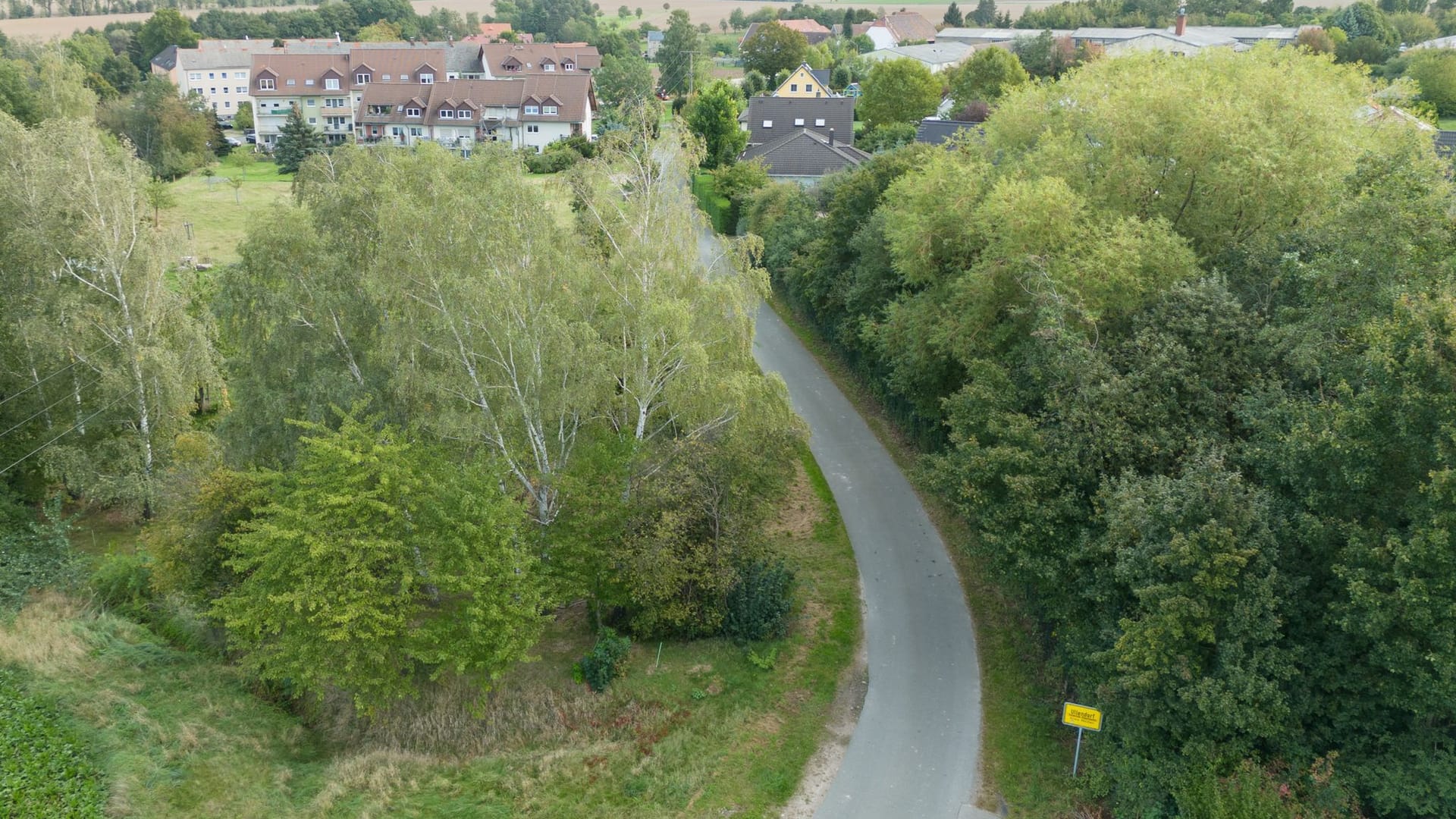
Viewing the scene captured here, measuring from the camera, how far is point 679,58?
99.7 metres

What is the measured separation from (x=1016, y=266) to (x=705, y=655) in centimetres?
1154

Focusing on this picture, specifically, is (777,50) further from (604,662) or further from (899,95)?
(604,662)

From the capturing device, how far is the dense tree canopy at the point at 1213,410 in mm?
14094

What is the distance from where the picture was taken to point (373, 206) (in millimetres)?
21453

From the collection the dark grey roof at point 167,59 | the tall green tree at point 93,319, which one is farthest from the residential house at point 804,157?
the dark grey roof at point 167,59

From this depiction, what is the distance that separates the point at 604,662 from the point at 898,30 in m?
137

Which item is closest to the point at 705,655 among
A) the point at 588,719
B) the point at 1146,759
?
the point at 588,719

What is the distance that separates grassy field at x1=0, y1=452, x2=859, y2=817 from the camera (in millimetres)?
17312

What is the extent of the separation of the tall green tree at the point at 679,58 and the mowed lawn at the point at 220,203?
133 ft

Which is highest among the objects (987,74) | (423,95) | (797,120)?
(987,74)

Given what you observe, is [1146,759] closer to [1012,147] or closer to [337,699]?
[337,699]

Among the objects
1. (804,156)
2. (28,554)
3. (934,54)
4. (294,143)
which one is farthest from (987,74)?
(28,554)

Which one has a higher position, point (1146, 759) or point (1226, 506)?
point (1226, 506)

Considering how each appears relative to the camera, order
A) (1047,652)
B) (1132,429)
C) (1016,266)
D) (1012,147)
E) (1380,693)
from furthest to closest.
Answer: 1. (1012,147)
2. (1016,266)
3. (1047,652)
4. (1132,429)
5. (1380,693)
